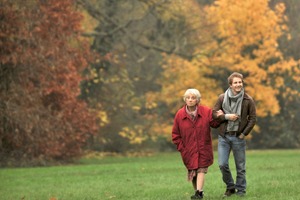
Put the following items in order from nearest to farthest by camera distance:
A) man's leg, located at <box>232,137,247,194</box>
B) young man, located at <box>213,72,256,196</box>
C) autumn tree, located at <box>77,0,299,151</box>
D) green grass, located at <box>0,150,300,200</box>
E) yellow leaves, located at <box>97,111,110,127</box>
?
1. young man, located at <box>213,72,256,196</box>
2. man's leg, located at <box>232,137,247,194</box>
3. green grass, located at <box>0,150,300,200</box>
4. yellow leaves, located at <box>97,111,110,127</box>
5. autumn tree, located at <box>77,0,299,151</box>

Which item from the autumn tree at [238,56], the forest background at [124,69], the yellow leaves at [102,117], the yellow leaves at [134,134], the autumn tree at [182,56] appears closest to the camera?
the forest background at [124,69]

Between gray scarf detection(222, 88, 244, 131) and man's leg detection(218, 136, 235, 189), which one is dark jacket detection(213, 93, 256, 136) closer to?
gray scarf detection(222, 88, 244, 131)

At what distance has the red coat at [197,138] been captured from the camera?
463 inches

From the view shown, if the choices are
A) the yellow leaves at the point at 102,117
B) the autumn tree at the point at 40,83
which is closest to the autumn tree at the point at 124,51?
the yellow leaves at the point at 102,117

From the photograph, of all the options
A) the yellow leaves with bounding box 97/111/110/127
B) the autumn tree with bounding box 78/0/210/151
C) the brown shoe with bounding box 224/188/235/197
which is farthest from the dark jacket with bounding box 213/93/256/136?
the yellow leaves with bounding box 97/111/110/127

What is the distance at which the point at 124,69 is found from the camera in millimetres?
38188

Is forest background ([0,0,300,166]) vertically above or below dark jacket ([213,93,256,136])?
above

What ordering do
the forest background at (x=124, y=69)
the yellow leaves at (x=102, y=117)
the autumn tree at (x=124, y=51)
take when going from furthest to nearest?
the autumn tree at (x=124, y=51)
the yellow leaves at (x=102, y=117)
the forest background at (x=124, y=69)

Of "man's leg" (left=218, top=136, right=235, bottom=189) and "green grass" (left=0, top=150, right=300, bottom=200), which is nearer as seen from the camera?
"man's leg" (left=218, top=136, right=235, bottom=189)

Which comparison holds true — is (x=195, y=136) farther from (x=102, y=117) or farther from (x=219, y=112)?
(x=102, y=117)

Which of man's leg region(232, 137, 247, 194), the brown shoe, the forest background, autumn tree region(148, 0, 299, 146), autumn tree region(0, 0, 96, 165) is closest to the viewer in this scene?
man's leg region(232, 137, 247, 194)

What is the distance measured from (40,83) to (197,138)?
16.9 meters

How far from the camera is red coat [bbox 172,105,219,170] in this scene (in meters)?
11.8

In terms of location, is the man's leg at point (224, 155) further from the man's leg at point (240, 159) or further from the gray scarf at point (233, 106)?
the gray scarf at point (233, 106)
